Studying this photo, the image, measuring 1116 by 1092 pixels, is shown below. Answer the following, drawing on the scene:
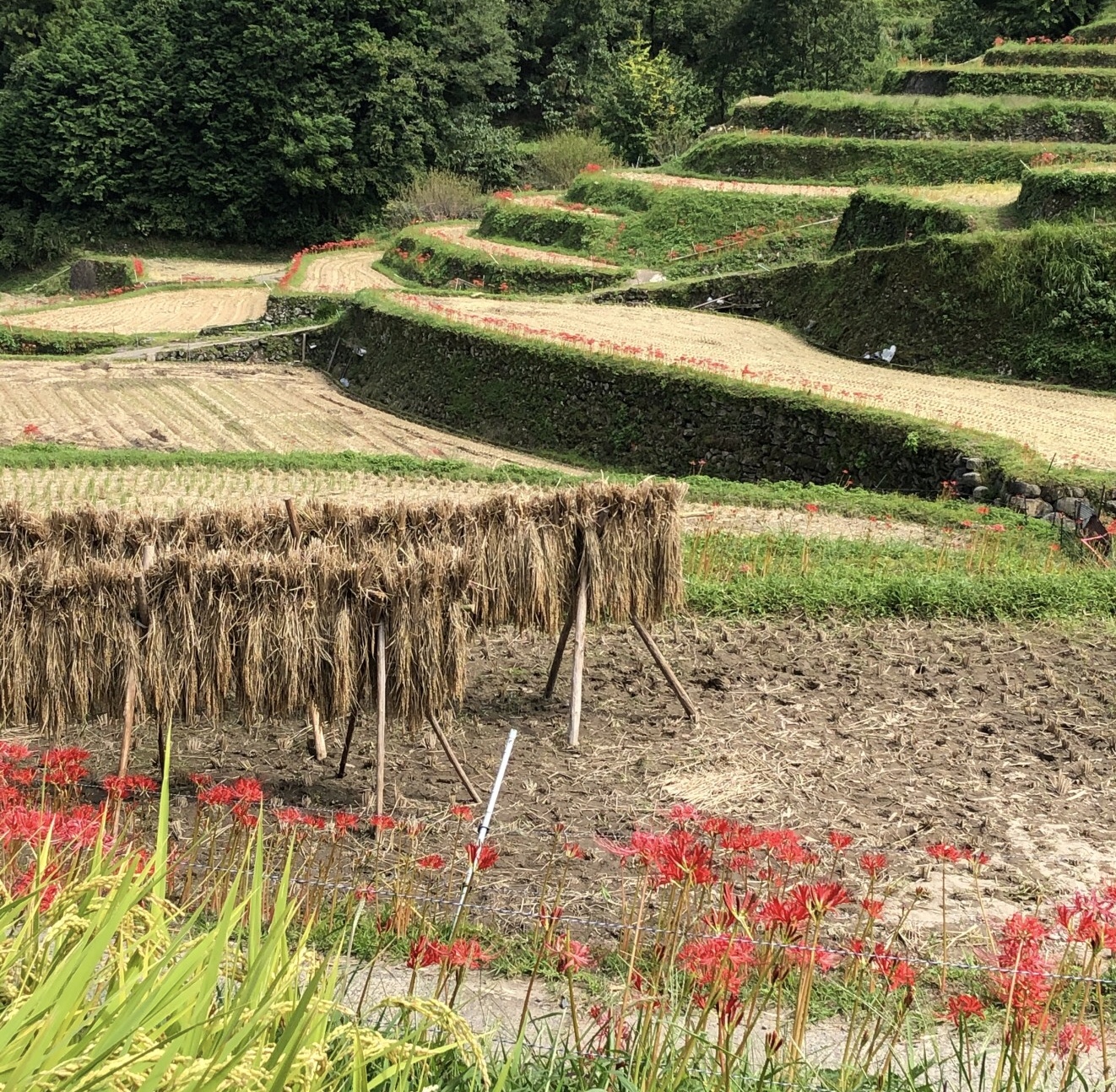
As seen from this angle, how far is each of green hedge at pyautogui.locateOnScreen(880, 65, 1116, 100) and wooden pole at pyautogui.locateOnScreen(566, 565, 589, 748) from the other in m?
29.9

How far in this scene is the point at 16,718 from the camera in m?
Result: 7.01

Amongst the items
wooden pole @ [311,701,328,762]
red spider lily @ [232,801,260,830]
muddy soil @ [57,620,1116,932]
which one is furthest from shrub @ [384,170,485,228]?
red spider lily @ [232,801,260,830]

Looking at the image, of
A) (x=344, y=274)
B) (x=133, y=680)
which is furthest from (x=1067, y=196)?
(x=344, y=274)

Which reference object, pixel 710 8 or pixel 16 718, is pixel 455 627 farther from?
pixel 710 8

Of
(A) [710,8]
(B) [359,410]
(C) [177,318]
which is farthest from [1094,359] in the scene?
(A) [710,8]

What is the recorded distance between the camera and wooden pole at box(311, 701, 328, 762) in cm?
749

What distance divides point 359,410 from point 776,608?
14.9m

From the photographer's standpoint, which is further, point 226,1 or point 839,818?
point 226,1

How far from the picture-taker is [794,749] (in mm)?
7871

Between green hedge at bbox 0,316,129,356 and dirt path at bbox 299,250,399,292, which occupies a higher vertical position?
dirt path at bbox 299,250,399,292

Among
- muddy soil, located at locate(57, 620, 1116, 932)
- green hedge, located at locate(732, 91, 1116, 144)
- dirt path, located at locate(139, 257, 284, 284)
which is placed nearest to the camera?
muddy soil, located at locate(57, 620, 1116, 932)

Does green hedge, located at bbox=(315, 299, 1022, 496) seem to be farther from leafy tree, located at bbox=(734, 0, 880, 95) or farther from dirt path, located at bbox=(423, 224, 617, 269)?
leafy tree, located at bbox=(734, 0, 880, 95)

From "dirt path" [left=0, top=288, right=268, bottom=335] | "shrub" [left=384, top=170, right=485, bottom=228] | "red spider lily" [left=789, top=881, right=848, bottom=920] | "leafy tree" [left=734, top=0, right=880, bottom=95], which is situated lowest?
"dirt path" [left=0, top=288, right=268, bottom=335]

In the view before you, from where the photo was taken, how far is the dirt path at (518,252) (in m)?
31.8
